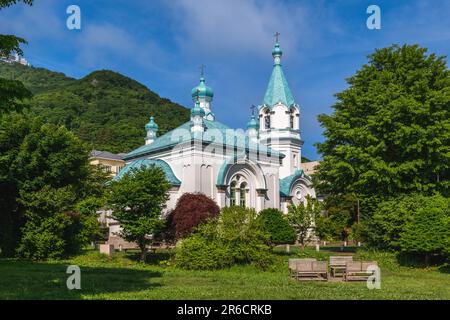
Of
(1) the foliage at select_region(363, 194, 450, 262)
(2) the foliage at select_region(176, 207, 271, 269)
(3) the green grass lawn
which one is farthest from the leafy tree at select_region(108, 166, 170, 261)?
(1) the foliage at select_region(363, 194, 450, 262)

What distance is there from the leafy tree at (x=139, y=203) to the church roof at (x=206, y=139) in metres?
12.9

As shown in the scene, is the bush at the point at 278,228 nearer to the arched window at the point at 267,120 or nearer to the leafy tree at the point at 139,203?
the leafy tree at the point at 139,203

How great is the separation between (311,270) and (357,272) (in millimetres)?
1577

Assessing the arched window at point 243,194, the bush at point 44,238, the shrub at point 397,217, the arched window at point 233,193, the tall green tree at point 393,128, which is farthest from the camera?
the arched window at point 243,194

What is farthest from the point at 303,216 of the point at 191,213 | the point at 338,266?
the point at 338,266

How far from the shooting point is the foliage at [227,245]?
880 inches

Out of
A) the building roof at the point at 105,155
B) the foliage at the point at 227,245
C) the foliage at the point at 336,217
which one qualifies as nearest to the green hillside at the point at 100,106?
the building roof at the point at 105,155

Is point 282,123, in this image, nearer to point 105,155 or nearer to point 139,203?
point 139,203

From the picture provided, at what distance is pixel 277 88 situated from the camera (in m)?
52.3

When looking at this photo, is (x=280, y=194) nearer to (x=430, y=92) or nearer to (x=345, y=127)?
(x=345, y=127)

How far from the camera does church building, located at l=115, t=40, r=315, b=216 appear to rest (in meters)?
39.7

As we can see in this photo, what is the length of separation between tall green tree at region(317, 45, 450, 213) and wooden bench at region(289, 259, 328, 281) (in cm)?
978

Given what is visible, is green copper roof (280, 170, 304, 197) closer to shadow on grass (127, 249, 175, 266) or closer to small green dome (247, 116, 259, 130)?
small green dome (247, 116, 259, 130)

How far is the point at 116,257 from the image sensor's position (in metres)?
27.7
